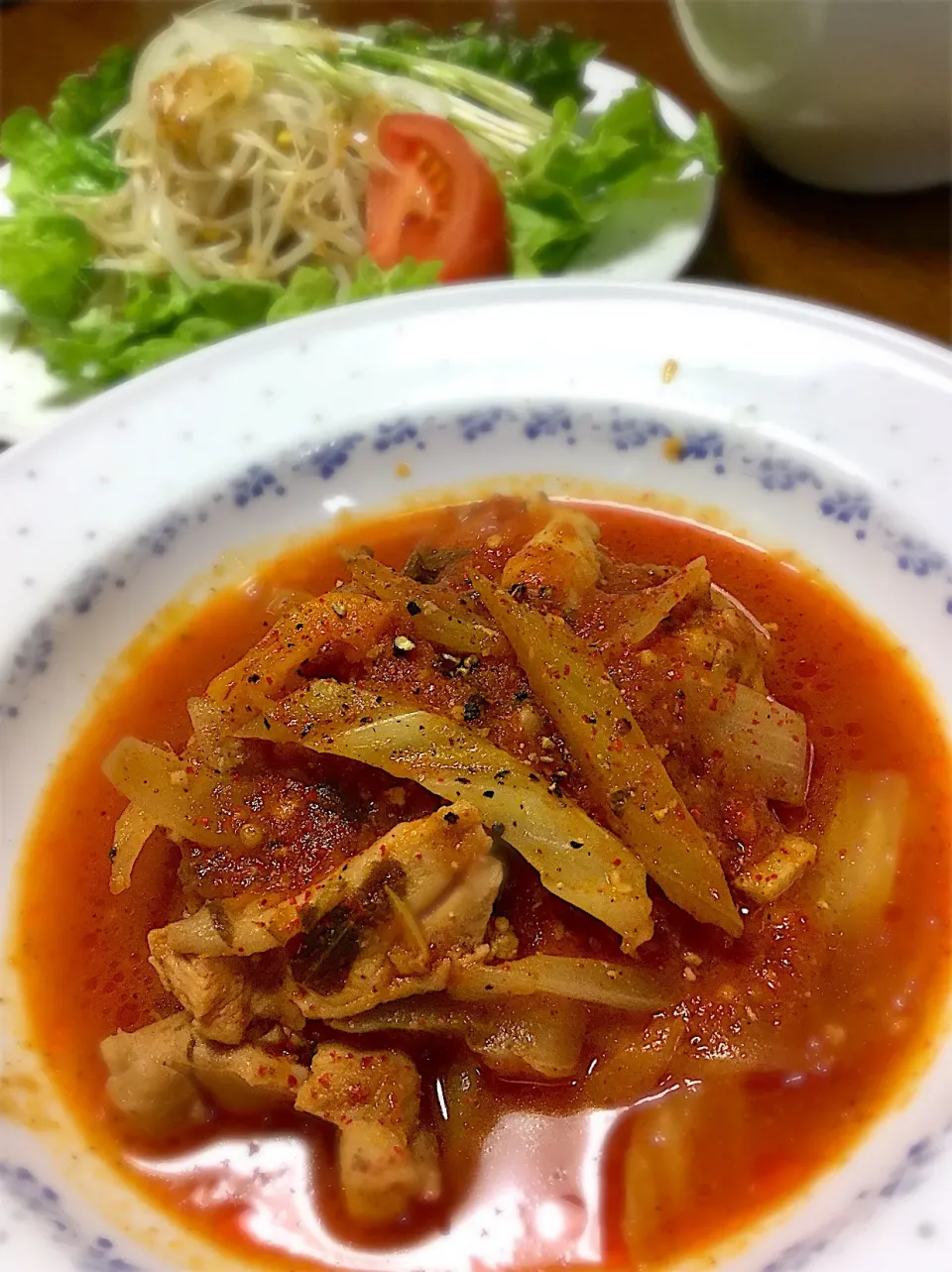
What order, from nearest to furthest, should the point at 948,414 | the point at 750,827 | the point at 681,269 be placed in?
the point at 750,827 < the point at 948,414 < the point at 681,269

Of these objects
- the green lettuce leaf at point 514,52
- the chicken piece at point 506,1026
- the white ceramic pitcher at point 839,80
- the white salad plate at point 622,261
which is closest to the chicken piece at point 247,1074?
the chicken piece at point 506,1026

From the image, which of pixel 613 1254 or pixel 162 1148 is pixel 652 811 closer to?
pixel 613 1254

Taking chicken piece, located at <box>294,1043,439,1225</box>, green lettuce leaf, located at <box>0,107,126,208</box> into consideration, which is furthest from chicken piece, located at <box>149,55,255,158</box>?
chicken piece, located at <box>294,1043,439,1225</box>

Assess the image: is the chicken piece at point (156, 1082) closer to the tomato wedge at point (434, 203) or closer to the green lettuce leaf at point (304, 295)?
the green lettuce leaf at point (304, 295)

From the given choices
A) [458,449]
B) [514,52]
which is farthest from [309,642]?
[514,52]

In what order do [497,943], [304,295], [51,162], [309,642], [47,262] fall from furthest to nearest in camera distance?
[51,162], [47,262], [304,295], [309,642], [497,943]

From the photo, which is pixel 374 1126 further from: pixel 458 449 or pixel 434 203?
pixel 434 203

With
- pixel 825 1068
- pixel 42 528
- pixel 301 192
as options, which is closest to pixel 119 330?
pixel 301 192
